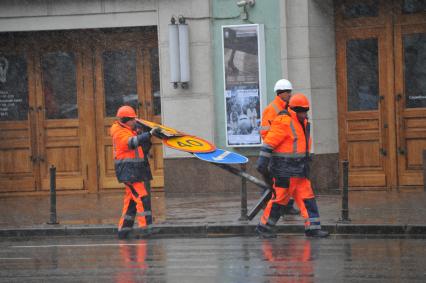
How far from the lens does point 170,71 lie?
19.5 metres

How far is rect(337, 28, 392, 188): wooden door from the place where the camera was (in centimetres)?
1916

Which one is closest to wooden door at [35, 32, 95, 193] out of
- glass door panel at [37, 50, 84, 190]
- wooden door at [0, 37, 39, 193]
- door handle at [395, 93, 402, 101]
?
glass door panel at [37, 50, 84, 190]

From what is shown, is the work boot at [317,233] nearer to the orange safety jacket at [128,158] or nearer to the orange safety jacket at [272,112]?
the orange safety jacket at [272,112]

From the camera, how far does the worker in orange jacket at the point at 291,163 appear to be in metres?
13.2

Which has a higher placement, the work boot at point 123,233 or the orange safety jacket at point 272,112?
the orange safety jacket at point 272,112

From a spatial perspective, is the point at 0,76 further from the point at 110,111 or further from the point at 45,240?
the point at 45,240

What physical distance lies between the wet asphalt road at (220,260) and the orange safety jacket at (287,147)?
37.0 inches

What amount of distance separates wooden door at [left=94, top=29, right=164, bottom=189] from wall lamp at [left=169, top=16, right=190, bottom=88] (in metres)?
1.43

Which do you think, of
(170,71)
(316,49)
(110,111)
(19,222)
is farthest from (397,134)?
(19,222)

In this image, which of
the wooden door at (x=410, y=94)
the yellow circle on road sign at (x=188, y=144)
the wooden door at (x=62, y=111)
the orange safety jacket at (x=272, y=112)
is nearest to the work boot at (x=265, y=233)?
the yellow circle on road sign at (x=188, y=144)

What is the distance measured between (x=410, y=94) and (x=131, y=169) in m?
6.88

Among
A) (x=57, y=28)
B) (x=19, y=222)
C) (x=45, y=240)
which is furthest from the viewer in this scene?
(x=57, y=28)

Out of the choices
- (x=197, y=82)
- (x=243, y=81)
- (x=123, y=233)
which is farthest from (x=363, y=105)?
(x=123, y=233)

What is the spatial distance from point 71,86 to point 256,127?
4373mm
